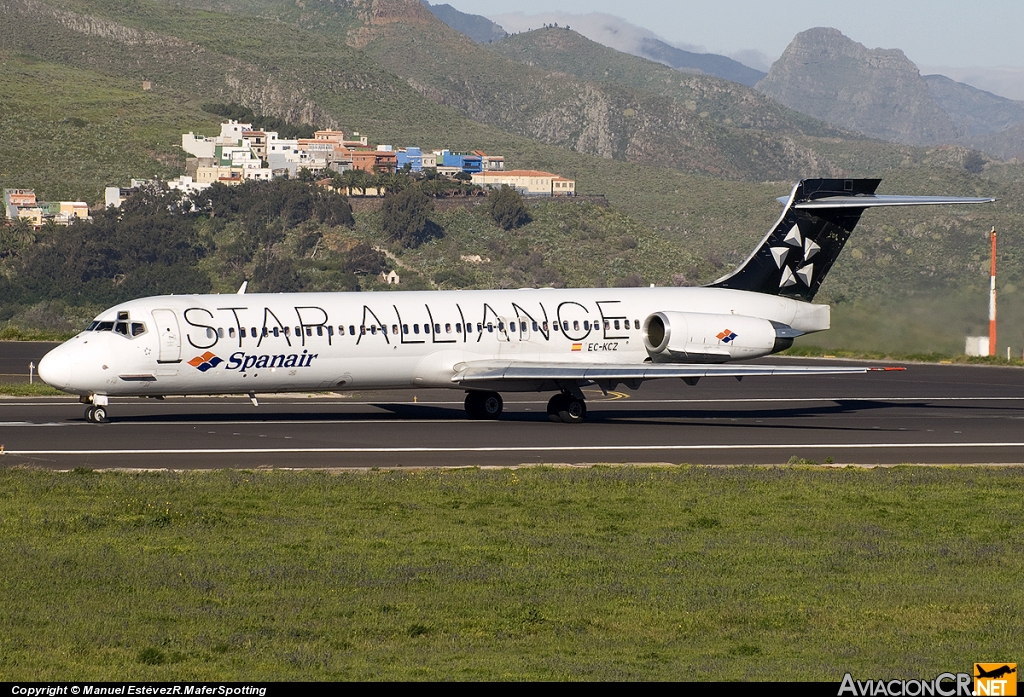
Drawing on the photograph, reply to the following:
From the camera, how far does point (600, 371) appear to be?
3491 cm

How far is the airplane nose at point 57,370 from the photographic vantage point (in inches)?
1273

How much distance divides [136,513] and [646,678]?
34.9ft

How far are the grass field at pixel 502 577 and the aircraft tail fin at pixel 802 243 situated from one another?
15694mm


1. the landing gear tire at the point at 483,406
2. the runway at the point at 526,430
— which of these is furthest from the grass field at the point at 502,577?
the landing gear tire at the point at 483,406

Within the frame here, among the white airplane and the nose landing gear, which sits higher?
the white airplane

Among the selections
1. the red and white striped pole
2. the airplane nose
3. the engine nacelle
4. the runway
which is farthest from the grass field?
the red and white striped pole

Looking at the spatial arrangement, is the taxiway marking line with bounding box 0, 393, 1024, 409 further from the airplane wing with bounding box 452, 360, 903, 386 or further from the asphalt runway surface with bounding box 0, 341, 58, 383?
the asphalt runway surface with bounding box 0, 341, 58, 383

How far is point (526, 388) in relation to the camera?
116 ft

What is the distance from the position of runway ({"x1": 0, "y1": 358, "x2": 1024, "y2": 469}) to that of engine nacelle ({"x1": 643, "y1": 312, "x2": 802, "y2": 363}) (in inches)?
69.0

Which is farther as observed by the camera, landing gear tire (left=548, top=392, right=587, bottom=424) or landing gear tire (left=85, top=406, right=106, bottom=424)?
landing gear tire (left=548, top=392, right=587, bottom=424)

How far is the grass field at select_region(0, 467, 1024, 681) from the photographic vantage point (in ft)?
42.3

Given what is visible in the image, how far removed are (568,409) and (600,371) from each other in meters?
1.70

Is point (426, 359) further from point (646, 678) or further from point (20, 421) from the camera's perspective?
point (646, 678)

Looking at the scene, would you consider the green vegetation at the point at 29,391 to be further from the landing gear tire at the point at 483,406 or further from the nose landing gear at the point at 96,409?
the landing gear tire at the point at 483,406
